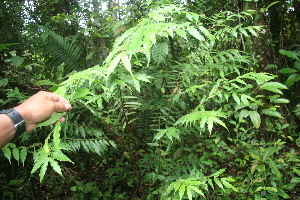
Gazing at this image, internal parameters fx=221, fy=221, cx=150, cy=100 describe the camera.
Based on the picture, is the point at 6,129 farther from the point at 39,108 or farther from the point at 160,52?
the point at 160,52

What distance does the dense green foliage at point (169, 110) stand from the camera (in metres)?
1.54

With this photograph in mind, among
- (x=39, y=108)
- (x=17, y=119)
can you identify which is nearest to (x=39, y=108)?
(x=39, y=108)

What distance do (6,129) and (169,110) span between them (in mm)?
1235

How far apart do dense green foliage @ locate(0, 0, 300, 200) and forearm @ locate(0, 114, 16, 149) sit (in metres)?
0.18

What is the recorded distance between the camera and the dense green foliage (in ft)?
5.06

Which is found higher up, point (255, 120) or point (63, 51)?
point (63, 51)

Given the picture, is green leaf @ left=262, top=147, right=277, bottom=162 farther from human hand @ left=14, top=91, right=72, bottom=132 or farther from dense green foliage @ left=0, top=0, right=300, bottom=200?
human hand @ left=14, top=91, right=72, bottom=132

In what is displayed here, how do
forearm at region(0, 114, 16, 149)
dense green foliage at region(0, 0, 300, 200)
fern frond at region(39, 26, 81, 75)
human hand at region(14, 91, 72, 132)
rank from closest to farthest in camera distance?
forearm at region(0, 114, 16, 149) < human hand at region(14, 91, 72, 132) < dense green foliage at region(0, 0, 300, 200) < fern frond at region(39, 26, 81, 75)

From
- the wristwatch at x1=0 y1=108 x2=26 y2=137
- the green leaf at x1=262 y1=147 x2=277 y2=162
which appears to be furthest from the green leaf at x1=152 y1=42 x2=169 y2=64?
the green leaf at x1=262 y1=147 x2=277 y2=162

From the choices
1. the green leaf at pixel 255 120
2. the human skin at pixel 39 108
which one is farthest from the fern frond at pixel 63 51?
the green leaf at pixel 255 120

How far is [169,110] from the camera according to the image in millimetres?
1934

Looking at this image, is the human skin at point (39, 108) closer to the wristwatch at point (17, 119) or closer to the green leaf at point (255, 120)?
the wristwatch at point (17, 119)

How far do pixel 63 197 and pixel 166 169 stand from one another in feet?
5.20

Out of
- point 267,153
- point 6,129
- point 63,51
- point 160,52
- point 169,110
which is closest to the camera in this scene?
point 6,129
